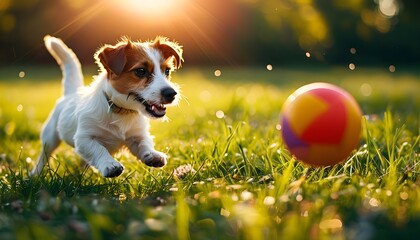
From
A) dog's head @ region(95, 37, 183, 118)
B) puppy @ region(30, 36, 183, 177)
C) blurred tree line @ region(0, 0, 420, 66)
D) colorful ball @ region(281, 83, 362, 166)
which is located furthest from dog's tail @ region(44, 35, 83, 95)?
blurred tree line @ region(0, 0, 420, 66)

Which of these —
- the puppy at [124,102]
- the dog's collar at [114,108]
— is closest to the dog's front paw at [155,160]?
the puppy at [124,102]

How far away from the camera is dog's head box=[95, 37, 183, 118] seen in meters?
3.97

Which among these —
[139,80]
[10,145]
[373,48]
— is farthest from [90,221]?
[373,48]

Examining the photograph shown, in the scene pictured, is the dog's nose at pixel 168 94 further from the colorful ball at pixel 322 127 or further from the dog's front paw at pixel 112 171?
the colorful ball at pixel 322 127

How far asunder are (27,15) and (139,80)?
673 inches

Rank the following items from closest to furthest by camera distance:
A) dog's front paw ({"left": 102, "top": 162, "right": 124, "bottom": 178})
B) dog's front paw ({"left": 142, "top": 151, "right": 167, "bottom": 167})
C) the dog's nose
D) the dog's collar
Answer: dog's front paw ({"left": 102, "top": 162, "right": 124, "bottom": 178}) → dog's front paw ({"left": 142, "top": 151, "right": 167, "bottom": 167}) → the dog's nose → the dog's collar

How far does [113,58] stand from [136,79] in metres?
0.22

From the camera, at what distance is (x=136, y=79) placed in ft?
13.4

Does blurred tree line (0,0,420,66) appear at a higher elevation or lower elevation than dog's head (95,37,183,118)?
lower

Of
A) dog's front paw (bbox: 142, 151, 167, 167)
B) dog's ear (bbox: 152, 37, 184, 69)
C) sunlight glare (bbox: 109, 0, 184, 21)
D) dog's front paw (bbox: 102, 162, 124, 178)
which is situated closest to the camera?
dog's front paw (bbox: 102, 162, 124, 178)

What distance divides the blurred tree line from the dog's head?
34.0 feet

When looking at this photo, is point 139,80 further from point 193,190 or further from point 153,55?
point 193,190

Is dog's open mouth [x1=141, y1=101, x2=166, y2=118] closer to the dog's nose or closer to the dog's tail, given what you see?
the dog's nose

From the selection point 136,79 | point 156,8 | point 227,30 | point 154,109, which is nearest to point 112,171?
point 154,109
